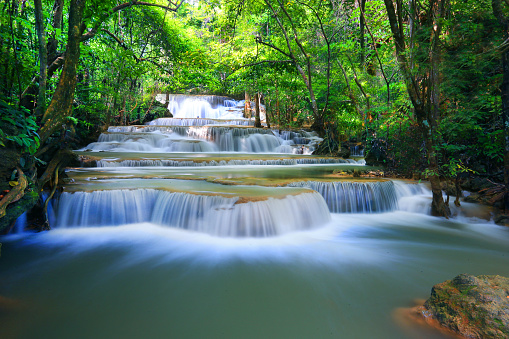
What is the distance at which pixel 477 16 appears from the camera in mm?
5629

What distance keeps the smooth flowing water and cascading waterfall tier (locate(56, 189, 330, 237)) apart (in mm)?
17

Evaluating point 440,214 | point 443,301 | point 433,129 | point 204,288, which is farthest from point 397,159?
point 204,288

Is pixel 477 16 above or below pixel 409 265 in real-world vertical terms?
above

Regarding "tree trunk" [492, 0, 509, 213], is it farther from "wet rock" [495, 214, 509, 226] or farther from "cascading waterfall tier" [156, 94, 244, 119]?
"cascading waterfall tier" [156, 94, 244, 119]

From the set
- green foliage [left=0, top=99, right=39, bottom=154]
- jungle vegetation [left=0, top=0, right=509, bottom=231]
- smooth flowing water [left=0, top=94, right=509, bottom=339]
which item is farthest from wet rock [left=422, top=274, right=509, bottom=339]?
green foliage [left=0, top=99, right=39, bottom=154]

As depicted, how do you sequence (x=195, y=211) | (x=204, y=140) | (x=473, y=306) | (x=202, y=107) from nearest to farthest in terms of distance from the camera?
(x=473, y=306), (x=195, y=211), (x=204, y=140), (x=202, y=107)

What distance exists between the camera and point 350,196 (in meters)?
5.86

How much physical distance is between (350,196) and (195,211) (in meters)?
3.41

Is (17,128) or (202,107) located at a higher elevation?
(202,107)

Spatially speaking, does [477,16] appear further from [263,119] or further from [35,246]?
[263,119]

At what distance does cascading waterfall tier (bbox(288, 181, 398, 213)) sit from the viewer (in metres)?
5.80

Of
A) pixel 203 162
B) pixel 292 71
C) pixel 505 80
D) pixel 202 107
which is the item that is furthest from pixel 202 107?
pixel 505 80

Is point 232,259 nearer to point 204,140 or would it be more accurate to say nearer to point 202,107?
point 204,140

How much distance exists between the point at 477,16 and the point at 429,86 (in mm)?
2797
